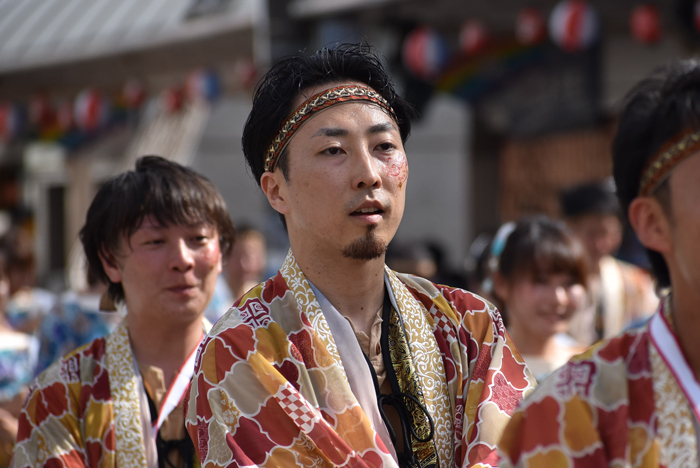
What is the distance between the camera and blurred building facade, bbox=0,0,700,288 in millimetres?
6387

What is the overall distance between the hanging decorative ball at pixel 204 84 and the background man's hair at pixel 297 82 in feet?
21.3

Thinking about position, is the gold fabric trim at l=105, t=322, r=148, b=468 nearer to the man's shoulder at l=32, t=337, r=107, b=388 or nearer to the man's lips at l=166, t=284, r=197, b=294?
the man's shoulder at l=32, t=337, r=107, b=388

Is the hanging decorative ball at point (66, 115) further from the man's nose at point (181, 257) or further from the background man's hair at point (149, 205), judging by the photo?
the man's nose at point (181, 257)

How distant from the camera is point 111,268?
2.47 meters

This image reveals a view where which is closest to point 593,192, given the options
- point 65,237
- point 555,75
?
point 555,75

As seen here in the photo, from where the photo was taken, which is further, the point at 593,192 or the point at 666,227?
the point at 593,192

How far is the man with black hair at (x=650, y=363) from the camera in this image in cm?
129

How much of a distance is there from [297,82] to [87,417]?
3.55 feet

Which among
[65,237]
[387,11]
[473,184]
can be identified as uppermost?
[65,237]

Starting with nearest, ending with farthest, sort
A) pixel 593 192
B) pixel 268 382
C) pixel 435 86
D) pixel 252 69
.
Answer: pixel 268 382
pixel 593 192
pixel 435 86
pixel 252 69

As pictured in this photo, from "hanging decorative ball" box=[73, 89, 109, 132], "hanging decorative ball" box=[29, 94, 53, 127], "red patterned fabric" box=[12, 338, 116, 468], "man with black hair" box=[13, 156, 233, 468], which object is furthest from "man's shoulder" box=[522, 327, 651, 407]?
"hanging decorative ball" box=[29, 94, 53, 127]

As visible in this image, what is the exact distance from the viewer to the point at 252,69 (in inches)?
303

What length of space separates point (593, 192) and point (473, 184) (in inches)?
149

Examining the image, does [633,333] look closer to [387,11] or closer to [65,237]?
[387,11]
